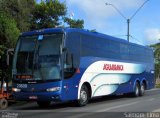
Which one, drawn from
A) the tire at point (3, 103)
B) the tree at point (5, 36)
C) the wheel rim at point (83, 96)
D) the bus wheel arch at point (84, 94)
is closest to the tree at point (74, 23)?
the tree at point (5, 36)

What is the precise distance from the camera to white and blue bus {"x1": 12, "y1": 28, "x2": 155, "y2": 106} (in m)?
18.3

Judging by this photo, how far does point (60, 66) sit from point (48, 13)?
1945 centimetres

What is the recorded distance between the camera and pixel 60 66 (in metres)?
18.3

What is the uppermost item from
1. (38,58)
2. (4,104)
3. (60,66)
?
(38,58)

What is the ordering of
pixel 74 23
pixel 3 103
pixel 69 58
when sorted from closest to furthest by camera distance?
pixel 69 58
pixel 3 103
pixel 74 23

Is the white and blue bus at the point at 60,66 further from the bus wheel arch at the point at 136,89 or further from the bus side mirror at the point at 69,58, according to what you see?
the bus wheel arch at the point at 136,89

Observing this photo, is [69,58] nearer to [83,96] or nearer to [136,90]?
[83,96]

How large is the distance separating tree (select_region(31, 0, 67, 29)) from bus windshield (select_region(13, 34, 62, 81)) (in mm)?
17240

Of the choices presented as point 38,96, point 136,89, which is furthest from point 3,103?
point 136,89

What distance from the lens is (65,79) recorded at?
733 inches

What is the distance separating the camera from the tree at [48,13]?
1447 inches

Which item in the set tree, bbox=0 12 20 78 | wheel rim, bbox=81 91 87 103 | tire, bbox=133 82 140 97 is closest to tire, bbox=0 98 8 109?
wheel rim, bbox=81 91 87 103

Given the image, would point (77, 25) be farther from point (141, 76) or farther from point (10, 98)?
point (10, 98)

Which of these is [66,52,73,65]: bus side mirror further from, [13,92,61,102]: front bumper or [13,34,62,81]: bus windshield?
[13,92,61,102]: front bumper
